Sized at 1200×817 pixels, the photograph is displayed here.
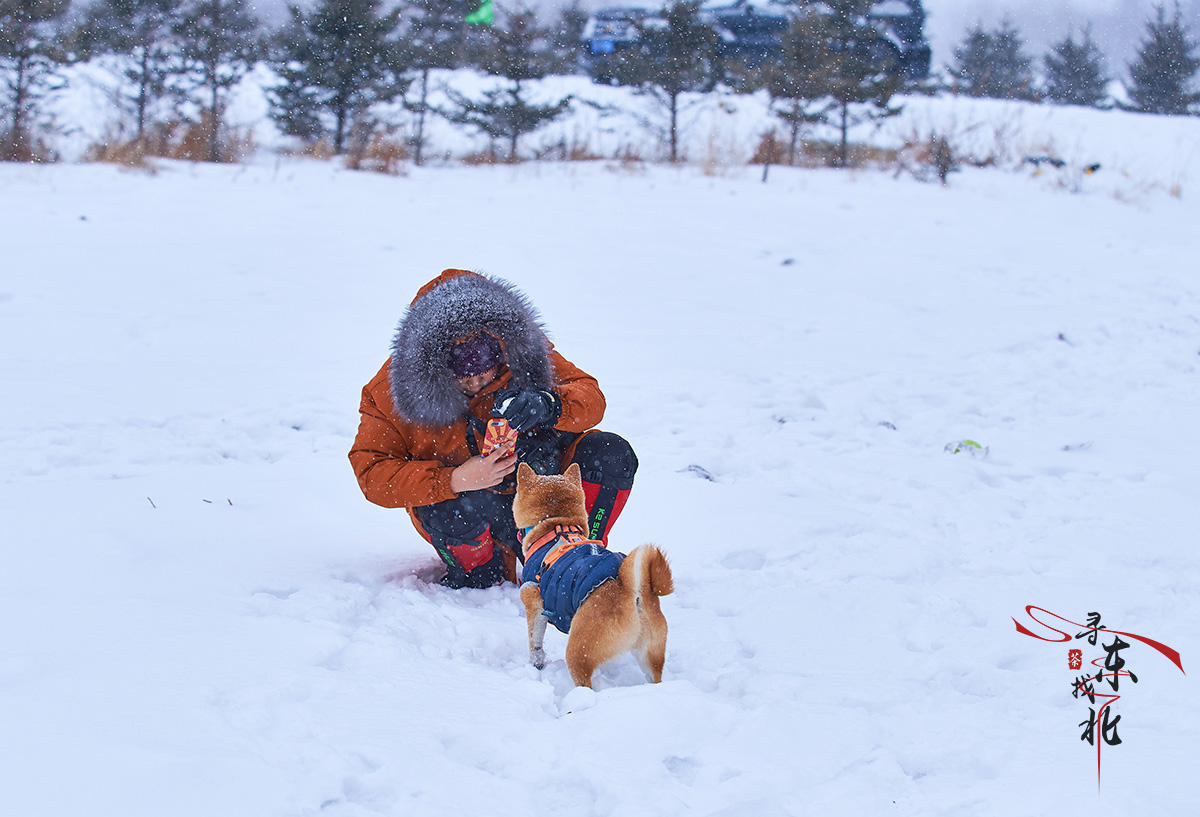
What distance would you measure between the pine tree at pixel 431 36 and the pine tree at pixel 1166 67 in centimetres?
1983

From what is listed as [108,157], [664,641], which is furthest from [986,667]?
[108,157]

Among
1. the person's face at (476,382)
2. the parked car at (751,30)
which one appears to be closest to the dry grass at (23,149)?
the parked car at (751,30)

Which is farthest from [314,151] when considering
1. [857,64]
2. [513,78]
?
[857,64]

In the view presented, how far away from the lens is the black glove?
2.56m

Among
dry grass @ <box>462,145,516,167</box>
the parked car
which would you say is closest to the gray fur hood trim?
dry grass @ <box>462,145,516,167</box>

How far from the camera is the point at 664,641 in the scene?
7.09 ft

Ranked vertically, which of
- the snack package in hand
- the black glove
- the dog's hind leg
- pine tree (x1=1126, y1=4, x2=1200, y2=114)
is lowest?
the dog's hind leg

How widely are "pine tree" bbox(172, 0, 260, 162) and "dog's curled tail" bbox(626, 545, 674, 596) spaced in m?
14.1

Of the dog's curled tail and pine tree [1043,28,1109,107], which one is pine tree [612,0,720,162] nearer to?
the dog's curled tail

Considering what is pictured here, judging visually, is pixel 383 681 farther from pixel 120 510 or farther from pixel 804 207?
pixel 804 207

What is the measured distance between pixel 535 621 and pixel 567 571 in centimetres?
23

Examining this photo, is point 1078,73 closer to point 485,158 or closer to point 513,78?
point 513,78

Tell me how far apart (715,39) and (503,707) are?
1444 centimetres

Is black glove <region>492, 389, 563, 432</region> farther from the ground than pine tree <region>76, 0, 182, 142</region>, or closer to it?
closer to it
